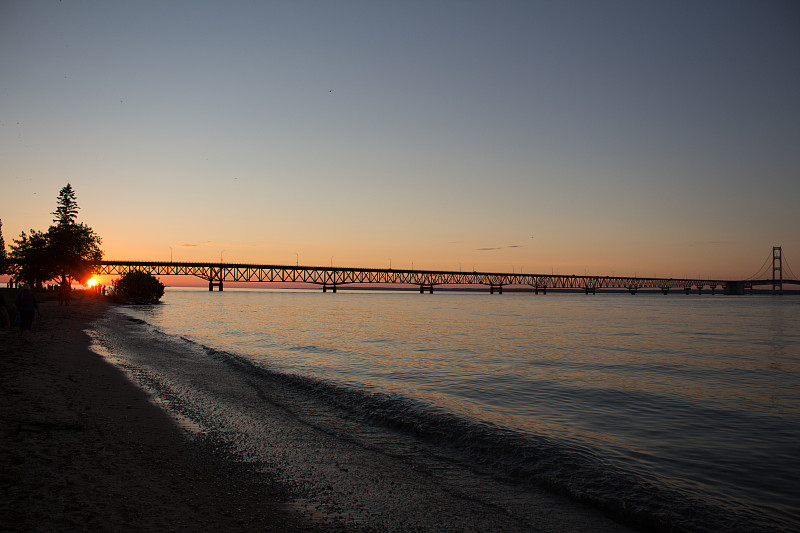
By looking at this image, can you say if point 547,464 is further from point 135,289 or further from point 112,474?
point 135,289

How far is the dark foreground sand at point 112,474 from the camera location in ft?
16.9

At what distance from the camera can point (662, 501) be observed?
6566mm

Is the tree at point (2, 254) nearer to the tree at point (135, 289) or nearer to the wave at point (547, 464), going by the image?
the tree at point (135, 289)

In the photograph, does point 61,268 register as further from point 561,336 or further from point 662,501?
point 662,501

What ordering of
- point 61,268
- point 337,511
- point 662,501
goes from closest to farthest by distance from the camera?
point 337,511
point 662,501
point 61,268

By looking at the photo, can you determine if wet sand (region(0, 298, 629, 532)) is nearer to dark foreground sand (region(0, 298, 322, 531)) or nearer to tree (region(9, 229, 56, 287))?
dark foreground sand (region(0, 298, 322, 531))

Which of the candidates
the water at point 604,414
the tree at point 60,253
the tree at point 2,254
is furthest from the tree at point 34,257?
the water at point 604,414

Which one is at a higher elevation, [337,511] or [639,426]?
[337,511]

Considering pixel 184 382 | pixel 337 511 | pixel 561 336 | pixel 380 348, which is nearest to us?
pixel 337 511

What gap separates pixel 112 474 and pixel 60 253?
82.9 m

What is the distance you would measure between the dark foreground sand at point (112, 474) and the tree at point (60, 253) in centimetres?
7610

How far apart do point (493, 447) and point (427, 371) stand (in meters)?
9.43

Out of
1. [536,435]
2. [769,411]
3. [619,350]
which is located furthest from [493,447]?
[619,350]

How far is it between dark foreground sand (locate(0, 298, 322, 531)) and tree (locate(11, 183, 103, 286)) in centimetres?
7610
